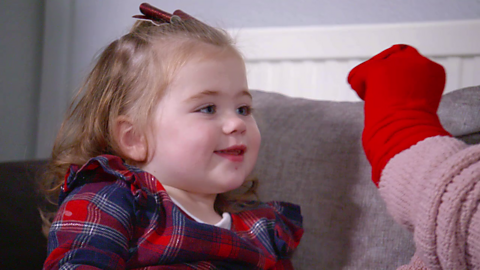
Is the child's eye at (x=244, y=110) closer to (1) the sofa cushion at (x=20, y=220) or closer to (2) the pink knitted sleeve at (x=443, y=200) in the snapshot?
(2) the pink knitted sleeve at (x=443, y=200)

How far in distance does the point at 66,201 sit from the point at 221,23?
952 mm

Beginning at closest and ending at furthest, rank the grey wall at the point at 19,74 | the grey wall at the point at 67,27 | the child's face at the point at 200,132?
the child's face at the point at 200,132
the grey wall at the point at 67,27
the grey wall at the point at 19,74

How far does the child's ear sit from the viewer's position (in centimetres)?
76

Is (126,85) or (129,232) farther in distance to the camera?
(126,85)

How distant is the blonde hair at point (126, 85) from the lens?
0.75m

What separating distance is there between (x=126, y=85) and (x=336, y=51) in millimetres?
723

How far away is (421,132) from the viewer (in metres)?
0.55

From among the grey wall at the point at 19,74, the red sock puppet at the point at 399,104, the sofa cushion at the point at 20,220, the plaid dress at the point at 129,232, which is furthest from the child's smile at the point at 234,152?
the grey wall at the point at 19,74

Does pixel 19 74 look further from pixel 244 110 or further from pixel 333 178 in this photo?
pixel 333 178

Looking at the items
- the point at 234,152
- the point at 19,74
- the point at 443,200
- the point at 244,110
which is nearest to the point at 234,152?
the point at 234,152

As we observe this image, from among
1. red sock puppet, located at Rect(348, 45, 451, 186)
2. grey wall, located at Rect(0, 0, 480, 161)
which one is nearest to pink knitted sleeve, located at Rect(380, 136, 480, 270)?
red sock puppet, located at Rect(348, 45, 451, 186)

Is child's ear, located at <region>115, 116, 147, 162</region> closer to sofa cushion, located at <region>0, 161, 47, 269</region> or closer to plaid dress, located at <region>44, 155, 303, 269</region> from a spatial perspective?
plaid dress, located at <region>44, 155, 303, 269</region>

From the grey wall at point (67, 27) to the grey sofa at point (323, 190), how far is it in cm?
49

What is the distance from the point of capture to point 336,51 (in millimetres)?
1262
